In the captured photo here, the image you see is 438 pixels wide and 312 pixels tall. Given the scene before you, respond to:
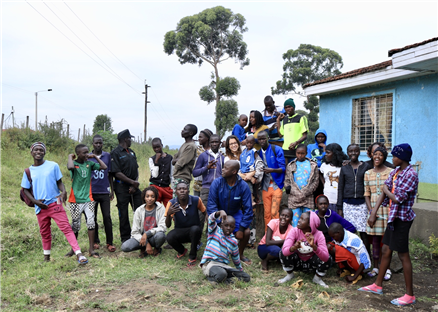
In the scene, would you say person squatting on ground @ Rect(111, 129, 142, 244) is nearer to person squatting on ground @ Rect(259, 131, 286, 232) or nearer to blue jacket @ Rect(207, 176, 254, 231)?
blue jacket @ Rect(207, 176, 254, 231)

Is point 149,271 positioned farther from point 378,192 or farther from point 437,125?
point 437,125

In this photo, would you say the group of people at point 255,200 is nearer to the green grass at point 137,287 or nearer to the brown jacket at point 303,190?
the brown jacket at point 303,190

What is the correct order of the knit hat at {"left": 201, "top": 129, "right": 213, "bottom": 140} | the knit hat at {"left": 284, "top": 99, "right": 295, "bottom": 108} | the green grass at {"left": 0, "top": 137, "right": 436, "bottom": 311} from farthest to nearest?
the knit hat at {"left": 284, "top": 99, "right": 295, "bottom": 108}
the knit hat at {"left": 201, "top": 129, "right": 213, "bottom": 140}
the green grass at {"left": 0, "top": 137, "right": 436, "bottom": 311}

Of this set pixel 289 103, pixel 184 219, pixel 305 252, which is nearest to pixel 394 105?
pixel 289 103

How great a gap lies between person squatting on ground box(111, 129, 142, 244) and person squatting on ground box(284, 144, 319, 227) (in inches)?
104

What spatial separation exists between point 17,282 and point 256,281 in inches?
130

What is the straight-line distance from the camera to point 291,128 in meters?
7.19

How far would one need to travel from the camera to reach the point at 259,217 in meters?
7.06

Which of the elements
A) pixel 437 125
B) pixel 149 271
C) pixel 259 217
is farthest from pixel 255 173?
pixel 437 125

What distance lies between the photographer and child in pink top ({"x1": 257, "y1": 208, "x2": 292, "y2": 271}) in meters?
5.18

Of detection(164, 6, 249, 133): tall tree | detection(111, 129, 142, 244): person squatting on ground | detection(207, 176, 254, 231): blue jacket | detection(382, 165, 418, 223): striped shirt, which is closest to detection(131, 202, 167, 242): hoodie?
detection(111, 129, 142, 244): person squatting on ground

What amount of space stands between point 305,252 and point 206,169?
2.32m

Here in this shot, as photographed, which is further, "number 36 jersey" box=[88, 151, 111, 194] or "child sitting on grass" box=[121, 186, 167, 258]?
"number 36 jersey" box=[88, 151, 111, 194]

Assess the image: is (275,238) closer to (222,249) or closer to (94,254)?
(222,249)
